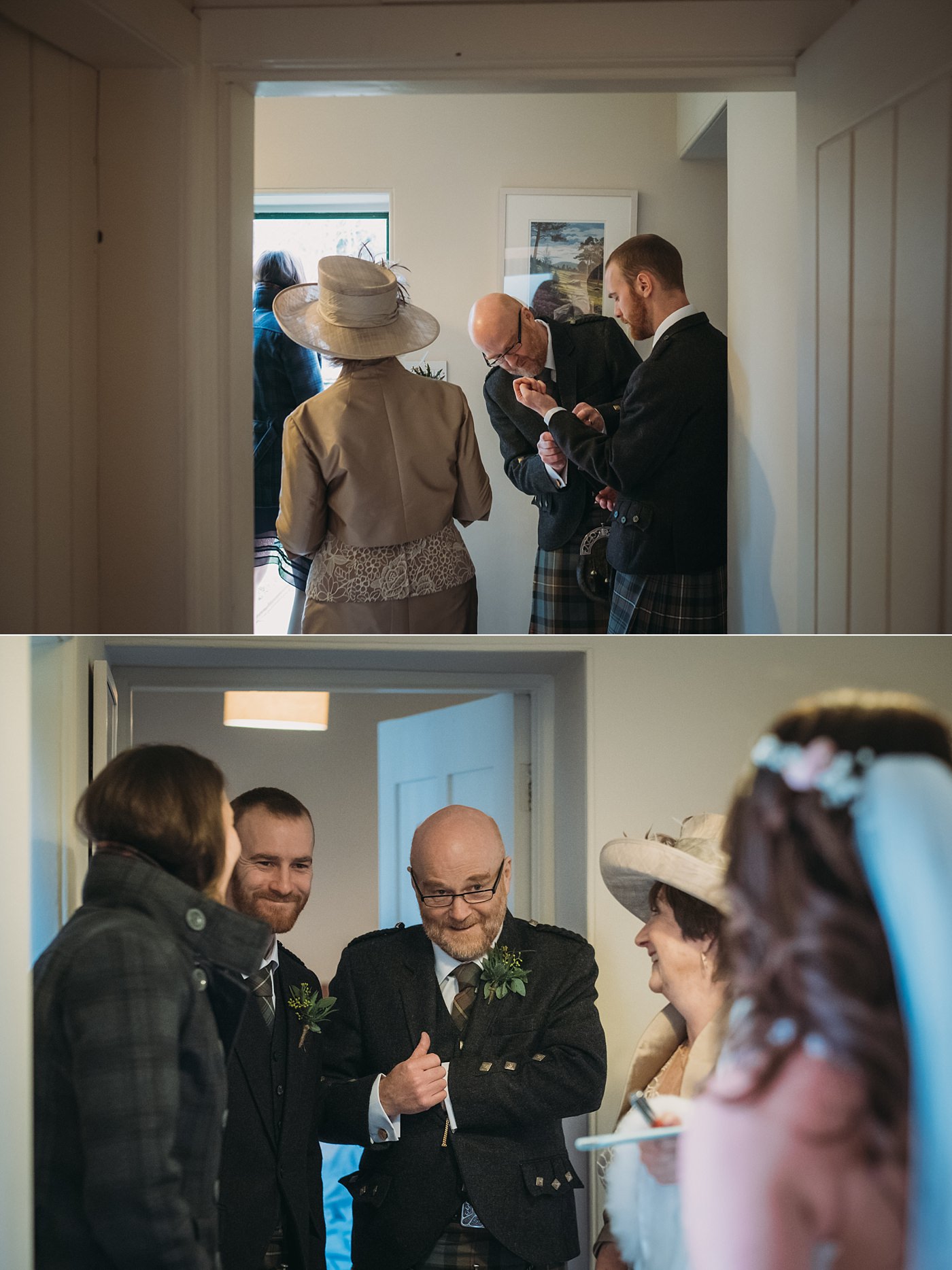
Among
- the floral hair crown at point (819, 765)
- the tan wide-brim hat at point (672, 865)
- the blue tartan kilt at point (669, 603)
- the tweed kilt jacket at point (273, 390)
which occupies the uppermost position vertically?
the tweed kilt jacket at point (273, 390)

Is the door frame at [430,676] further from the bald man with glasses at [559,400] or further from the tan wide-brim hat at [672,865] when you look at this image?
the bald man with glasses at [559,400]

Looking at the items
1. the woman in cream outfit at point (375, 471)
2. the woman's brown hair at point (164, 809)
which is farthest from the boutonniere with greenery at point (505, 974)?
the woman in cream outfit at point (375, 471)

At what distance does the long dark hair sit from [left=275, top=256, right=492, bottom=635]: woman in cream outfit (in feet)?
1.88

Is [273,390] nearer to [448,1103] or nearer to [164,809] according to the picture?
[164,809]

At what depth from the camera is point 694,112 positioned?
1370 mm

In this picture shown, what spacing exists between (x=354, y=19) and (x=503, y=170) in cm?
25

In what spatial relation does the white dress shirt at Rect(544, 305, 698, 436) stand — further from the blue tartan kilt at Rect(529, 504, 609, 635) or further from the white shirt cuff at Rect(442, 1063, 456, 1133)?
the white shirt cuff at Rect(442, 1063, 456, 1133)

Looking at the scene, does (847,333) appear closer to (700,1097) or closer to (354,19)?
(354,19)

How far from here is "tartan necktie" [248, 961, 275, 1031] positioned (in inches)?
31.8

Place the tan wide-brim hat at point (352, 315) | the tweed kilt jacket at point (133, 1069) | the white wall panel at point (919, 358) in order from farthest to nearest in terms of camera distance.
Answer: the tan wide-brim hat at point (352, 315), the white wall panel at point (919, 358), the tweed kilt jacket at point (133, 1069)

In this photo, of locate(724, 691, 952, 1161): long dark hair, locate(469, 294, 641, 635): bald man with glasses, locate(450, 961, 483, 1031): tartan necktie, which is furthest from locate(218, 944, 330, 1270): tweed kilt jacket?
locate(469, 294, 641, 635): bald man with glasses

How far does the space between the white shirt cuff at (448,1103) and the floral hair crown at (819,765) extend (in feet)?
1.07

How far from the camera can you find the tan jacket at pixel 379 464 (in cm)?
132

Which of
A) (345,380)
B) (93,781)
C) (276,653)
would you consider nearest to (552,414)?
(345,380)
